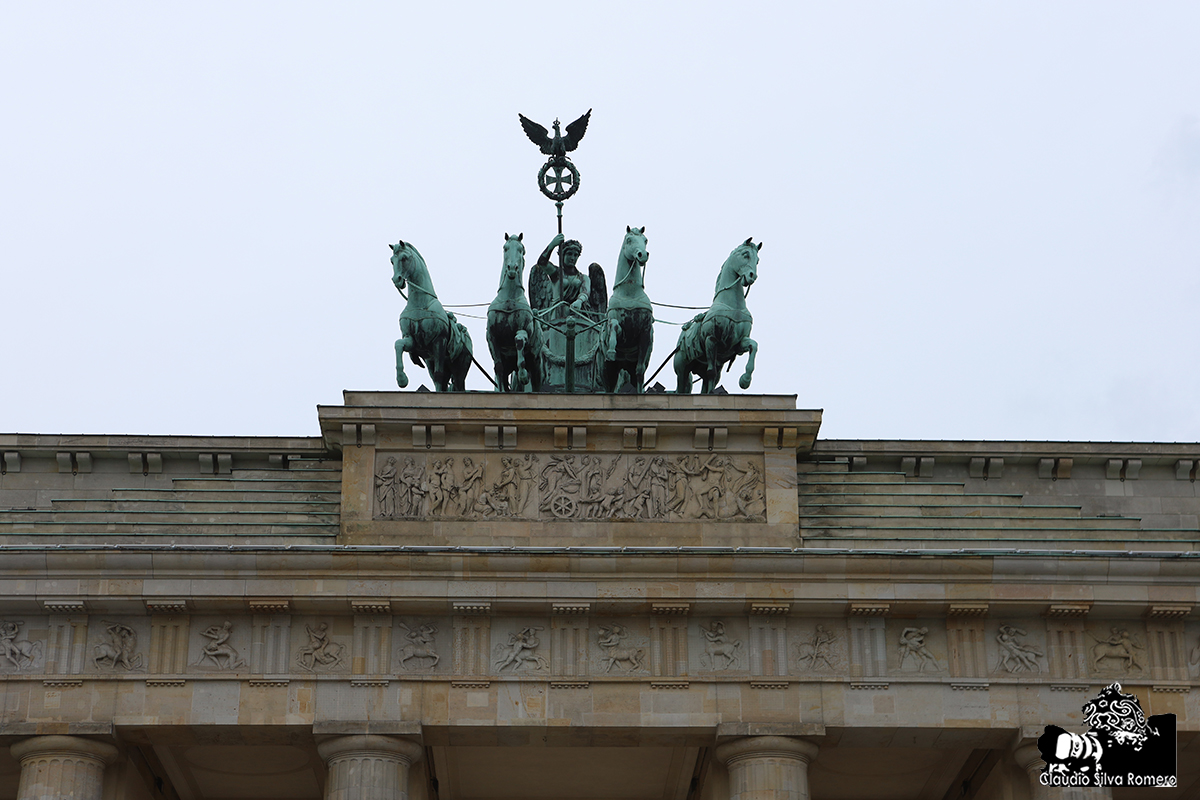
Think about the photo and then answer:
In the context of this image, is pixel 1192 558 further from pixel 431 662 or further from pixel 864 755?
pixel 431 662

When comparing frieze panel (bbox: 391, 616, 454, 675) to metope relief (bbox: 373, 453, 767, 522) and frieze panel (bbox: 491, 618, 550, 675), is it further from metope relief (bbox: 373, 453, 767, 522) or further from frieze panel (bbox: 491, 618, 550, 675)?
metope relief (bbox: 373, 453, 767, 522)

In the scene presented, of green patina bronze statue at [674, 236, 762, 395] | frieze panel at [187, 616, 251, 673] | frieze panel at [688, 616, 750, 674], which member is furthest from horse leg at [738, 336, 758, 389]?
frieze panel at [187, 616, 251, 673]

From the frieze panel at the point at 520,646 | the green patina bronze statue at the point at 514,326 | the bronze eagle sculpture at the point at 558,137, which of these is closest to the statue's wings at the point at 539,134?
the bronze eagle sculpture at the point at 558,137

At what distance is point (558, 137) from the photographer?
37.6 meters

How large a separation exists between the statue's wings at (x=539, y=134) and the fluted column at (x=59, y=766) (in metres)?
14.1

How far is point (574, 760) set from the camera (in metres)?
31.8

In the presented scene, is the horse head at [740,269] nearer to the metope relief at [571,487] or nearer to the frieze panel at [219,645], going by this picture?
the metope relief at [571,487]

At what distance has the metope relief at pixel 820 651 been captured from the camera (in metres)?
29.1

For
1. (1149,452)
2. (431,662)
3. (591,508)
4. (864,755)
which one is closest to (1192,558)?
(1149,452)

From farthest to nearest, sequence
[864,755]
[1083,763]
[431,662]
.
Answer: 1. [864,755]
2. [431,662]
3. [1083,763]

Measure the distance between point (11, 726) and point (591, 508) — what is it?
8.54m

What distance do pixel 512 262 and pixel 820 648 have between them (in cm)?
769

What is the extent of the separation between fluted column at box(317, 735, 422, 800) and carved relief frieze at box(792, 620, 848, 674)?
17.9 feet

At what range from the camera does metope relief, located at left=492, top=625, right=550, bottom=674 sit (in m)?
29.1
